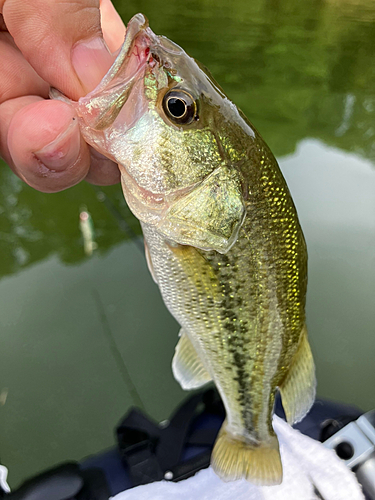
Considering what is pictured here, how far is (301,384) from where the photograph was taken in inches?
42.1

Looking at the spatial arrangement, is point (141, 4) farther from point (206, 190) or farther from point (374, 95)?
point (206, 190)

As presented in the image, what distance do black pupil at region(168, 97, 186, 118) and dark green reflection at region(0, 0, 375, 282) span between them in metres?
1.82

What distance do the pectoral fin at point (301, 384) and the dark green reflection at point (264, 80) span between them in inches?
68.3

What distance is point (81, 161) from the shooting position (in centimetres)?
73

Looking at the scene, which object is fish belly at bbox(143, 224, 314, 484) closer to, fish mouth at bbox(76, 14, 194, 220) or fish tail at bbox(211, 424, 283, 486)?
fish tail at bbox(211, 424, 283, 486)

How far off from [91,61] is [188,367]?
1002 mm

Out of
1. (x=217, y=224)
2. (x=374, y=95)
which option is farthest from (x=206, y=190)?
(x=374, y=95)

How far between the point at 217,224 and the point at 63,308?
1.68 metres

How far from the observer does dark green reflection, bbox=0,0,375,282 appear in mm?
2596

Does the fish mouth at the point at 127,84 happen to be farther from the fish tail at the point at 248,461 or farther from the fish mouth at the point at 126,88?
the fish tail at the point at 248,461

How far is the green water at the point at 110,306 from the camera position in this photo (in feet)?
5.87

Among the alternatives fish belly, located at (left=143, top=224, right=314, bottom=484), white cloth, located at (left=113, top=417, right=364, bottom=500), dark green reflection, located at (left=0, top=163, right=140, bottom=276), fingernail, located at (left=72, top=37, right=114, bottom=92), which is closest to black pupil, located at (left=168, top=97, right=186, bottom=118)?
fingernail, located at (left=72, top=37, right=114, bottom=92)

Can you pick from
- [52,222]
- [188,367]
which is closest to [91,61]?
[188,367]

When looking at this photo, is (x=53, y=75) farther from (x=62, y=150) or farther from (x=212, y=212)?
(x=212, y=212)
